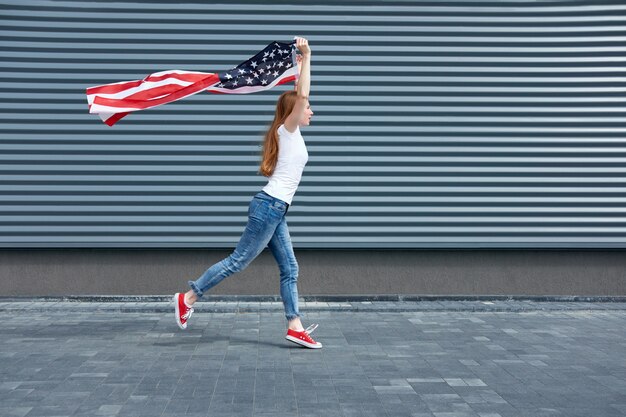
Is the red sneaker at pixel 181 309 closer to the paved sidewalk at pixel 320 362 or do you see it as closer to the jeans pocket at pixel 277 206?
the paved sidewalk at pixel 320 362

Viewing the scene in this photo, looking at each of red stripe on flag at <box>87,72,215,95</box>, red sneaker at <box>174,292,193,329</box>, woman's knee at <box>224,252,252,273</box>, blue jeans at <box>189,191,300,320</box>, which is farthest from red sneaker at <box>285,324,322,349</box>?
red stripe on flag at <box>87,72,215,95</box>

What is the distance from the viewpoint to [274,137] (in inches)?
263

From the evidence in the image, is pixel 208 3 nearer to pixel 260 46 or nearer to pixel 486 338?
pixel 260 46

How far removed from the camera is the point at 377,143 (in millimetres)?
9453

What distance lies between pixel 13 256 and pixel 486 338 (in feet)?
17.7

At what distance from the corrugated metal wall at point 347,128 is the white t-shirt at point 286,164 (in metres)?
2.69

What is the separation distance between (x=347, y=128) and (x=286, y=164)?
9.58ft

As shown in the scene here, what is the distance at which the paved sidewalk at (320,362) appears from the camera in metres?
4.81

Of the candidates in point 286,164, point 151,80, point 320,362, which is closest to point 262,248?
point 286,164

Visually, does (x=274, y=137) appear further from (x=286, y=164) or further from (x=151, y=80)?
(x=151, y=80)

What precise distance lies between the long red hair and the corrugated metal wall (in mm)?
2636

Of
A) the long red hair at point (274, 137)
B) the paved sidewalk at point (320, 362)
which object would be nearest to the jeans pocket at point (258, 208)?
the long red hair at point (274, 137)

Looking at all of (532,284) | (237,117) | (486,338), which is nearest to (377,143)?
(237,117)

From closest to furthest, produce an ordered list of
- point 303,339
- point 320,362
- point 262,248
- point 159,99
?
point 320,362
point 303,339
point 262,248
point 159,99
